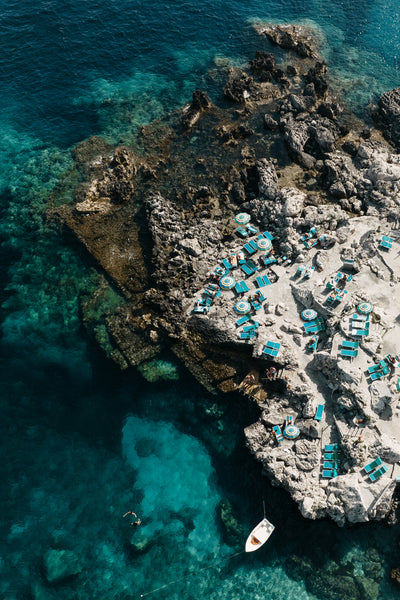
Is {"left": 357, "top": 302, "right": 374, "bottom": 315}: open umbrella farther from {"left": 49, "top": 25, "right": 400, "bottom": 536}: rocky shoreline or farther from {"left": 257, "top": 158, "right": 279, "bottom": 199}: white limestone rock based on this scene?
{"left": 257, "top": 158, "right": 279, "bottom": 199}: white limestone rock

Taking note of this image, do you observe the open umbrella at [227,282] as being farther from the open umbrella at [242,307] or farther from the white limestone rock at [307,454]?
the white limestone rock at [307,454]

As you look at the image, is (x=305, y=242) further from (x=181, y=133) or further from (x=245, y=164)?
(x=181, y=133)

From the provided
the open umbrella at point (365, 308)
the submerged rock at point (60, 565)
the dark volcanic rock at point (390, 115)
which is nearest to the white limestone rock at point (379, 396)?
the open umbrella at point (365, 308)

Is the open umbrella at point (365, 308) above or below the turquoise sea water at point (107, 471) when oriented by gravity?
above

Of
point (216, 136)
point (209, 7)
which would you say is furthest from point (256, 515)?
point (209, 7)

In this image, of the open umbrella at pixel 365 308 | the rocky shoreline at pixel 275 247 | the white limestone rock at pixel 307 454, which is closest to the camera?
the white limestone rock at pixel 307 454

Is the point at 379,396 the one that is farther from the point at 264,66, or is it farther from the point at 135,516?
the point at 264,66
